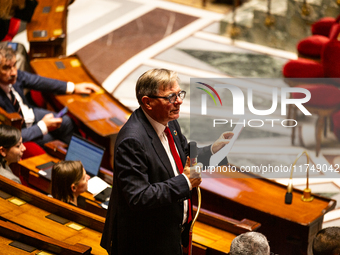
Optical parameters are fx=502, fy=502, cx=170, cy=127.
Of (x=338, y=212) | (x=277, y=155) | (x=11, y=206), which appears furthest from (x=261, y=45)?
(x=11, y=206)

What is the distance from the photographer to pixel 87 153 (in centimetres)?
362

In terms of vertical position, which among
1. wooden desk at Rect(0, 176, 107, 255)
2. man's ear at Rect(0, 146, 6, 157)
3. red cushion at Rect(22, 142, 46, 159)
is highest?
man's ear at Rect(0, 146, 6, 157)

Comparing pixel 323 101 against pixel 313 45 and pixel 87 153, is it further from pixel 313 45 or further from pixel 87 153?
pixel 87 153

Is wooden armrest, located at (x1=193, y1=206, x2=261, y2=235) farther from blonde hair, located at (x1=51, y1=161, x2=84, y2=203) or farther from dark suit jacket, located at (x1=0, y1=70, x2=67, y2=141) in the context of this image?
dark suit jacket, located at (x1=0, y1=70, x2=67, y2=141)

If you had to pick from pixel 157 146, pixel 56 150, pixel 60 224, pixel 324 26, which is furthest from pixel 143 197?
pixel 324 26

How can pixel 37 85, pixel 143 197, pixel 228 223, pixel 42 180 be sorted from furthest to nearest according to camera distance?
pixel 37 85 → pixel 42 180 → pixel 228 223 → pixel 143 197

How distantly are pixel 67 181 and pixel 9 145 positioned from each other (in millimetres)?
557

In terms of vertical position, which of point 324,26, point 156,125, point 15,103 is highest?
point 156,125

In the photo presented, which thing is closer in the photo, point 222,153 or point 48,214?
point 222,153

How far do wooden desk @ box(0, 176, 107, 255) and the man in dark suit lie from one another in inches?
15.9

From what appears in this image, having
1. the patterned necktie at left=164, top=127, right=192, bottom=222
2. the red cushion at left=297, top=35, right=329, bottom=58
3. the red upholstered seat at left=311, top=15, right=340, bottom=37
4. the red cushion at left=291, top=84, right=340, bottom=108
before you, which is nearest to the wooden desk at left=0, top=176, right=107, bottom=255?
the patterned necktie at left=164, top=127, right=192, bottom=222

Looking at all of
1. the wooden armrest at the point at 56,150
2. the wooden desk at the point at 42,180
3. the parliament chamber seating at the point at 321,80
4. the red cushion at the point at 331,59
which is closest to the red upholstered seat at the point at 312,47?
the parliament chamber seating at the point at 321,80

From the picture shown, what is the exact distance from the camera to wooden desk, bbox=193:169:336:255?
3275 millimetres

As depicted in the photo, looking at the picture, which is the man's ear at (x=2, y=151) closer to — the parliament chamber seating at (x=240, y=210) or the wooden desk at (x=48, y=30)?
the parliament chamber seating at (x=240, y=210)
